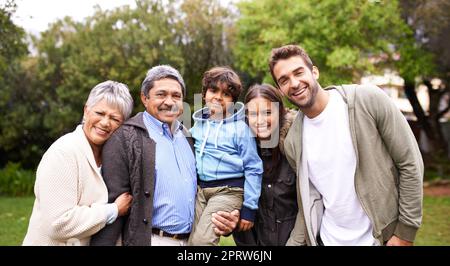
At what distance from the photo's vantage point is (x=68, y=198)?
102 inches

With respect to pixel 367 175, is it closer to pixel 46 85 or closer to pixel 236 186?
pixel 236 186

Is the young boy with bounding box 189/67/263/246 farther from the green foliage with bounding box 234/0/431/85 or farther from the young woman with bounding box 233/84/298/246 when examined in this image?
the green foliage with bounding box 234/0/431/85

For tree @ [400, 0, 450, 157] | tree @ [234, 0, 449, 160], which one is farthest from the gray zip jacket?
tree @ [400, 0, 450, 157]

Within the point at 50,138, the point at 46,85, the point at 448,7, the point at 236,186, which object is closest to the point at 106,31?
the point at 46,85

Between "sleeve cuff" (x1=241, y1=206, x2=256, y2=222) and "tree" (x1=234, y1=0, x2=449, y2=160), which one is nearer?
"sleeve cuff" (x1=241, y1=206, x2=256, y2=222)

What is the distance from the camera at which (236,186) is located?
122 inches

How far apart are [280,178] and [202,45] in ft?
31.8

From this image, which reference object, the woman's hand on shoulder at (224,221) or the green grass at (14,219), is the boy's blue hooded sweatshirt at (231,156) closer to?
the woman's hand on shoulder at (224,221)

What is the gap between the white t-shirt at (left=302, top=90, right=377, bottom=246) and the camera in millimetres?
2791

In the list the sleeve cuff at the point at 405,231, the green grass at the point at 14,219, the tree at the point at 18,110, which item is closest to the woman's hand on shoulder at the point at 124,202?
the sleeve cuff at the point at 405,231

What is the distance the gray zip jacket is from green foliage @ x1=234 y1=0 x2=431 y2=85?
8155 millimetres

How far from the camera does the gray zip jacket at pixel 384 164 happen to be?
8.75 feet

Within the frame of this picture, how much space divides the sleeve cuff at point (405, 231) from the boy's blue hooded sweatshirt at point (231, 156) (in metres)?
0.88

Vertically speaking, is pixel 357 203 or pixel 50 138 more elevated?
pixel 357 203
